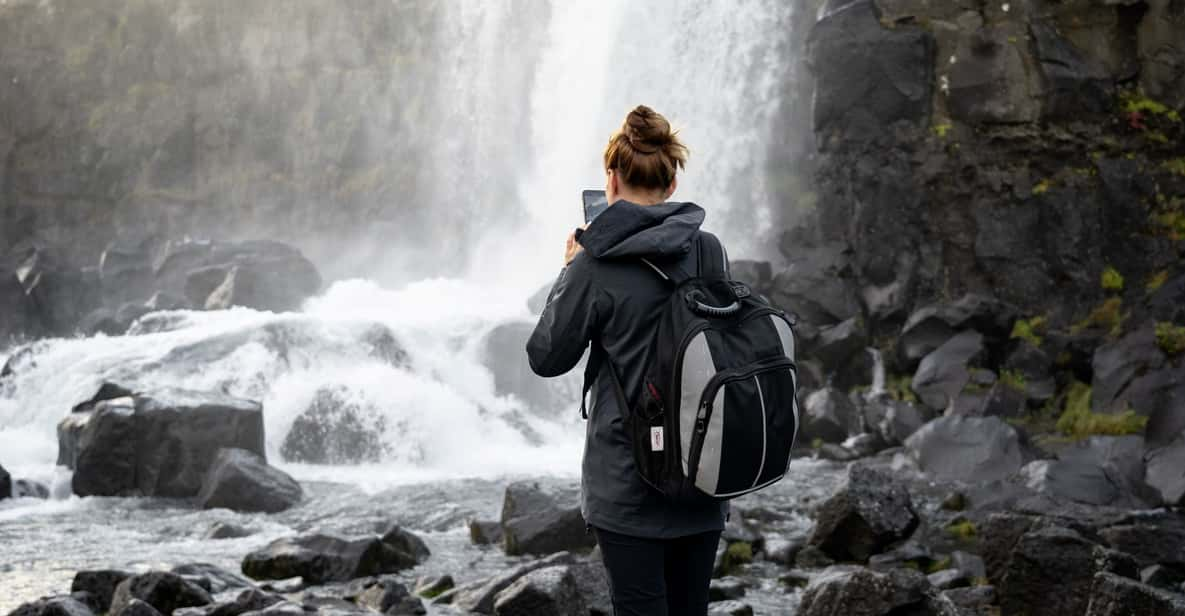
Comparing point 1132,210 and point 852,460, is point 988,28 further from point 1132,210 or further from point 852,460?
point 852,460

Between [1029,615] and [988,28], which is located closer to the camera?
[1029,615]

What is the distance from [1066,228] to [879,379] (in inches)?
169

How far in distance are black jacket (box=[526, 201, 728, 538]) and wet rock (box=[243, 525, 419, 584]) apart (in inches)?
236

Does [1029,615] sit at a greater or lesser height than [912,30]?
lesser

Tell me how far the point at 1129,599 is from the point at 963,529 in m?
4.78

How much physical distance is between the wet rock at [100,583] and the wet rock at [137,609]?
111 centimetres

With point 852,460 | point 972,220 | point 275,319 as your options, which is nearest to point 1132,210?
point 972,220

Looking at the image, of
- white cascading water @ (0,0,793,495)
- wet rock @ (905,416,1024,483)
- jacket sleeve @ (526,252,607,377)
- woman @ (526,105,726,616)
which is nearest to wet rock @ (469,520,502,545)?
→ white cascading water @ (0,0,793,495)

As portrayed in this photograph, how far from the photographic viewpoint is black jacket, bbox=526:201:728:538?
3010 mm

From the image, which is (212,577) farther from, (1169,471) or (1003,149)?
(1003,149)

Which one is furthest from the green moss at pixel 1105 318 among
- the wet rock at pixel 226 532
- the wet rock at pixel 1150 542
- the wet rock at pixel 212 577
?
the wet rock at pixel 212 577

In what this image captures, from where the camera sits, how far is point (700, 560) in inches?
123

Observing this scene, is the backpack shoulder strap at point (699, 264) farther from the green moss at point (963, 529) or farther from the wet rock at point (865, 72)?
the wet rock at point (865, 72)

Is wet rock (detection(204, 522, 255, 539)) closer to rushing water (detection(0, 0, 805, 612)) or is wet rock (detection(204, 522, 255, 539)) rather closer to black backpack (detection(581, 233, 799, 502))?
rushing water (detection(0, 0, 805, 612))
